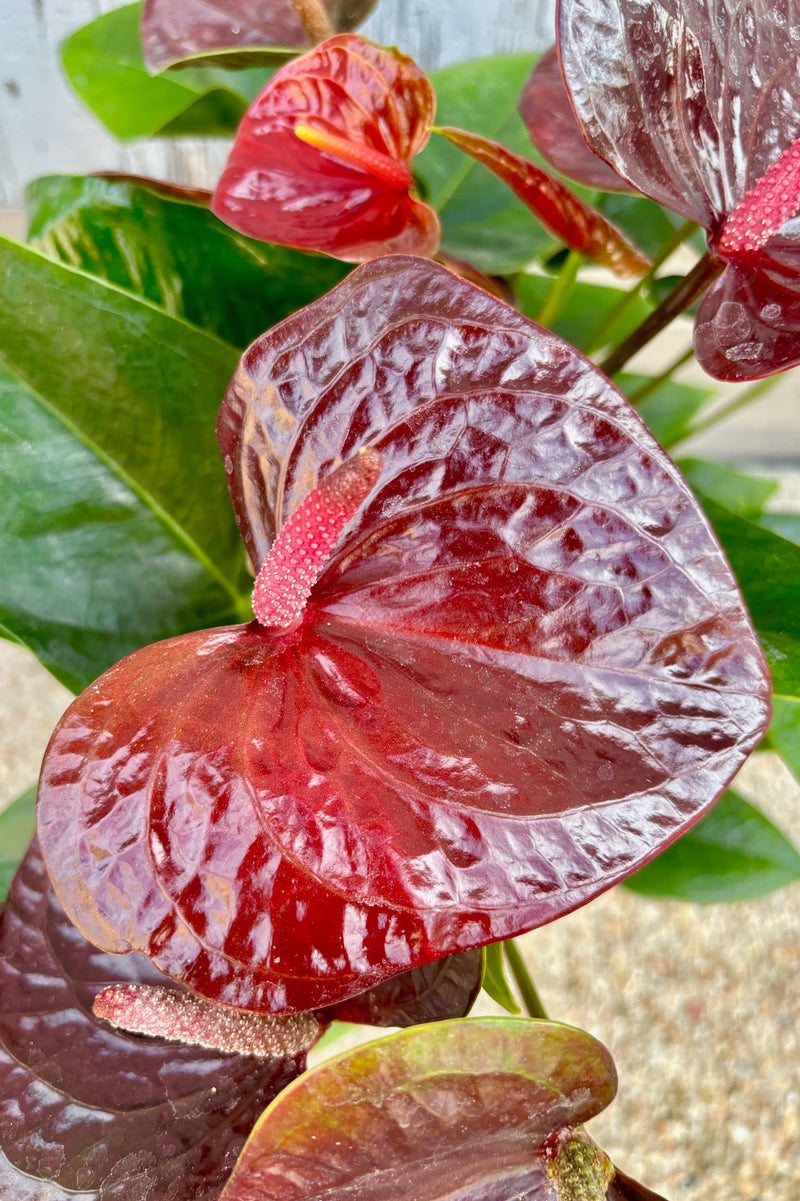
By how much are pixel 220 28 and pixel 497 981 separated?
45cm

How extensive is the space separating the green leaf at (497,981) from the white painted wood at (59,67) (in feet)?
2.71

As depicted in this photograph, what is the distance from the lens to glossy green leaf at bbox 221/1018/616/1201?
25 cm

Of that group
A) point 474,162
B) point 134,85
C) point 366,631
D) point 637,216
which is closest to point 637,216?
point 637,216

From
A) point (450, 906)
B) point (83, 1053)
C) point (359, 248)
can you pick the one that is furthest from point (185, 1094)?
point (359, 248)

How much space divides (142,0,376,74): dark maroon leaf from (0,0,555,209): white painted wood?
1.53 ft

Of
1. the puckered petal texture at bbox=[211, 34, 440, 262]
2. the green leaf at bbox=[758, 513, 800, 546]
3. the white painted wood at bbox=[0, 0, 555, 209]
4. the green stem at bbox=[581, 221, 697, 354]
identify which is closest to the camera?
the puckered petal texture at bbox=[211, 34, 440, 262]

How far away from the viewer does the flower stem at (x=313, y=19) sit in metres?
0.40

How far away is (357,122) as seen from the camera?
14.2 inches

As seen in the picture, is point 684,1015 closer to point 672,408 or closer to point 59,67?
point 672,408

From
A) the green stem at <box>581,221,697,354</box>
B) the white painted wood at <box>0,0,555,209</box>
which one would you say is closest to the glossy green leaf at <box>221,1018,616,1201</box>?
the green stem at <box>581,221,697,354</box>

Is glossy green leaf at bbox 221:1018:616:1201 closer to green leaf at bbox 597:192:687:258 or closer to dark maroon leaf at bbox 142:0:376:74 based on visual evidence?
dark maroon leaf at bbox 142:0:376:74

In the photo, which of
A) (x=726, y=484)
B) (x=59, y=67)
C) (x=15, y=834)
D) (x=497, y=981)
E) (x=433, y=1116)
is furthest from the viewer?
(x=59, y=67)

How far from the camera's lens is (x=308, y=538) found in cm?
27

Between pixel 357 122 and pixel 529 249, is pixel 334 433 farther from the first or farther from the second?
pixel 529 249
